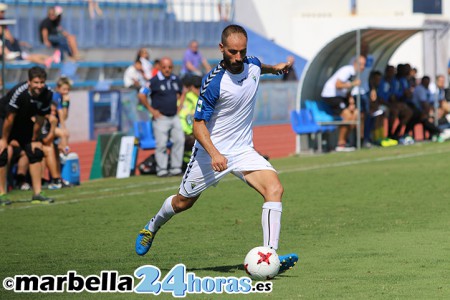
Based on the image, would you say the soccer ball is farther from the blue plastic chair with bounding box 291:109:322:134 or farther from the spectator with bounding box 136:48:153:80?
the spectator with bounding box 136:48:153:80

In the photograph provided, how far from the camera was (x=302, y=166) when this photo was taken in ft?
71.6

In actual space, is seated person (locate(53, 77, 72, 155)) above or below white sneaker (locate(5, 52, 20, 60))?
below

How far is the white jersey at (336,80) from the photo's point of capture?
25.5 metres

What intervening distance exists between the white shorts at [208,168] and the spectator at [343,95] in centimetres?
1550

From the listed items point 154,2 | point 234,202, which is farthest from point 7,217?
point 154,2

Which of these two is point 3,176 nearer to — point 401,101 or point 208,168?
point 208,168

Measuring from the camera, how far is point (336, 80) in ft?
83.6

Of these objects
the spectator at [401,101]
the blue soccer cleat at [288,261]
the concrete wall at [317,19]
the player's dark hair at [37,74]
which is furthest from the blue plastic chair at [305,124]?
the concrete wall at [317,19]

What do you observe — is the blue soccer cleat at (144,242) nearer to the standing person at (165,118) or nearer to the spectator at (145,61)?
the standing person at (165,118)

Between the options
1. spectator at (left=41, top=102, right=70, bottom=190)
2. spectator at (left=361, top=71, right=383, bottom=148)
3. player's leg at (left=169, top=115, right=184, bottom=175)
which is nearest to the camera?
spectator at (left=41, top=102, right=70, bottom=190)

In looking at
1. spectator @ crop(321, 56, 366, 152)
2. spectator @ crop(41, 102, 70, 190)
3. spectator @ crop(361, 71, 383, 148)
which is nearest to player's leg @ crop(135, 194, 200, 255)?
spectator @ crop(41, 102, 70, 190)

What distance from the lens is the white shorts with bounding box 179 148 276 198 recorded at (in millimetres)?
9867

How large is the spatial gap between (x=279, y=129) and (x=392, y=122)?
23.0ft

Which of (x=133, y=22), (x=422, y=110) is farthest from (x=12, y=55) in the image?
(x=422, y=110)
